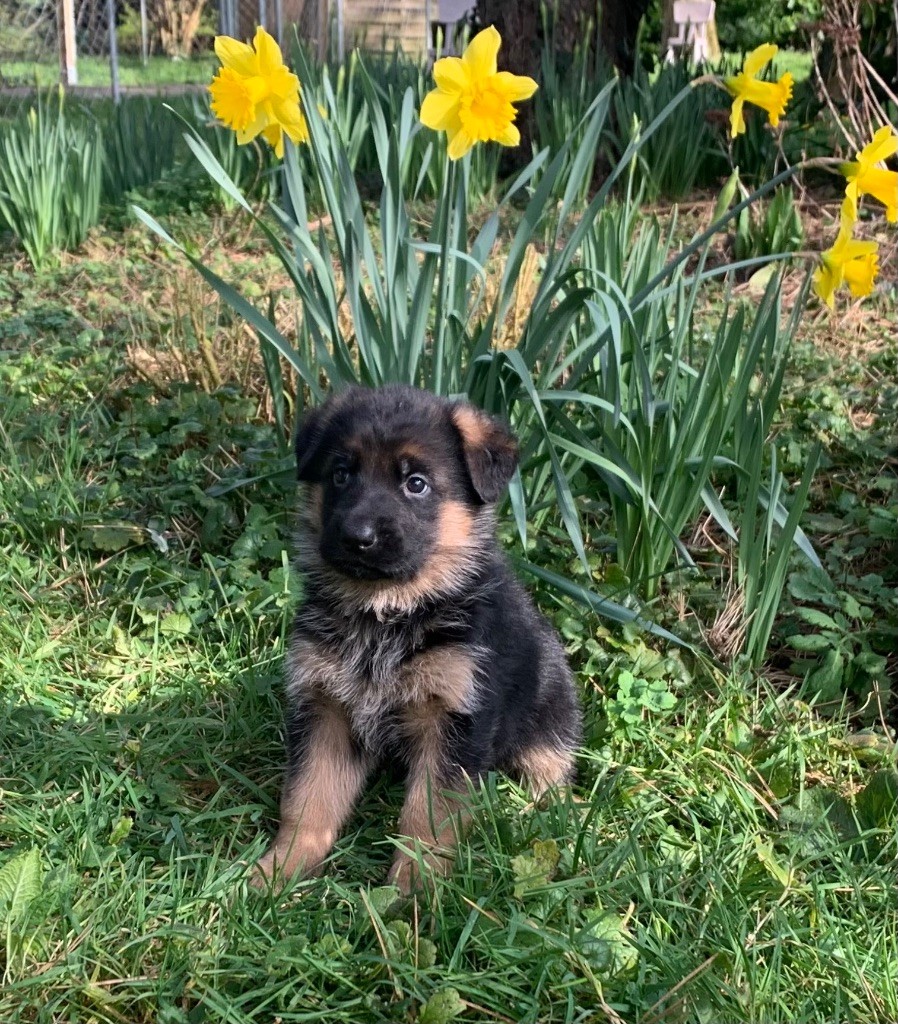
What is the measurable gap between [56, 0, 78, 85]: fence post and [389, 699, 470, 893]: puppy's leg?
988 centimetres

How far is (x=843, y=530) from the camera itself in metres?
3.65

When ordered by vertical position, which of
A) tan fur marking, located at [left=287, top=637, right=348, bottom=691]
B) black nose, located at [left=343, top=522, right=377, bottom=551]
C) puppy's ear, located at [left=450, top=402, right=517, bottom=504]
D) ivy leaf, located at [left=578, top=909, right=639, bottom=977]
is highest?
puppy's ear, located at [left=450, top=402, right=517, bottom=504]

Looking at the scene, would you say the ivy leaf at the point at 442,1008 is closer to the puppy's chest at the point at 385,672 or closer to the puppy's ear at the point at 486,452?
the puppy's chest at the point at 385,672

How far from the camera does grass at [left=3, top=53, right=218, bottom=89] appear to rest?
34.4 feet

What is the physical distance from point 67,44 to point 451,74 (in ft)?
34.4

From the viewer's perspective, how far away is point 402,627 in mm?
2574

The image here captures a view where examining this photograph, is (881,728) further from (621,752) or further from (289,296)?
(289,296)

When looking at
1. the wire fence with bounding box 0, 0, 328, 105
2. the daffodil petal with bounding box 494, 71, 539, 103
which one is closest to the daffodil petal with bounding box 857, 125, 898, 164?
the daffodil petal with bounding box 494, 71, 539, 103

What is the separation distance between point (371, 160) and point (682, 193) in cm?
217

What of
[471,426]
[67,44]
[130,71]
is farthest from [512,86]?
[130,71]

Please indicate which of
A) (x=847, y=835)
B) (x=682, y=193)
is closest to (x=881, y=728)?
(x=847, y=835)

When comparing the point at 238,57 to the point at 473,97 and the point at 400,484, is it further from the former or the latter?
the point at 400,484

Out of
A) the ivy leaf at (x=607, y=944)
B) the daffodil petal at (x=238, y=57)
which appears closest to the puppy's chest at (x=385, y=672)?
the ivy leaf at (x=607, y=944)

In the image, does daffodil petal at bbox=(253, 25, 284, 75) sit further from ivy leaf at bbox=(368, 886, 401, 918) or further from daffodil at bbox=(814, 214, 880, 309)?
ivy leaf at bbox=(368, 886, 401, 918)
